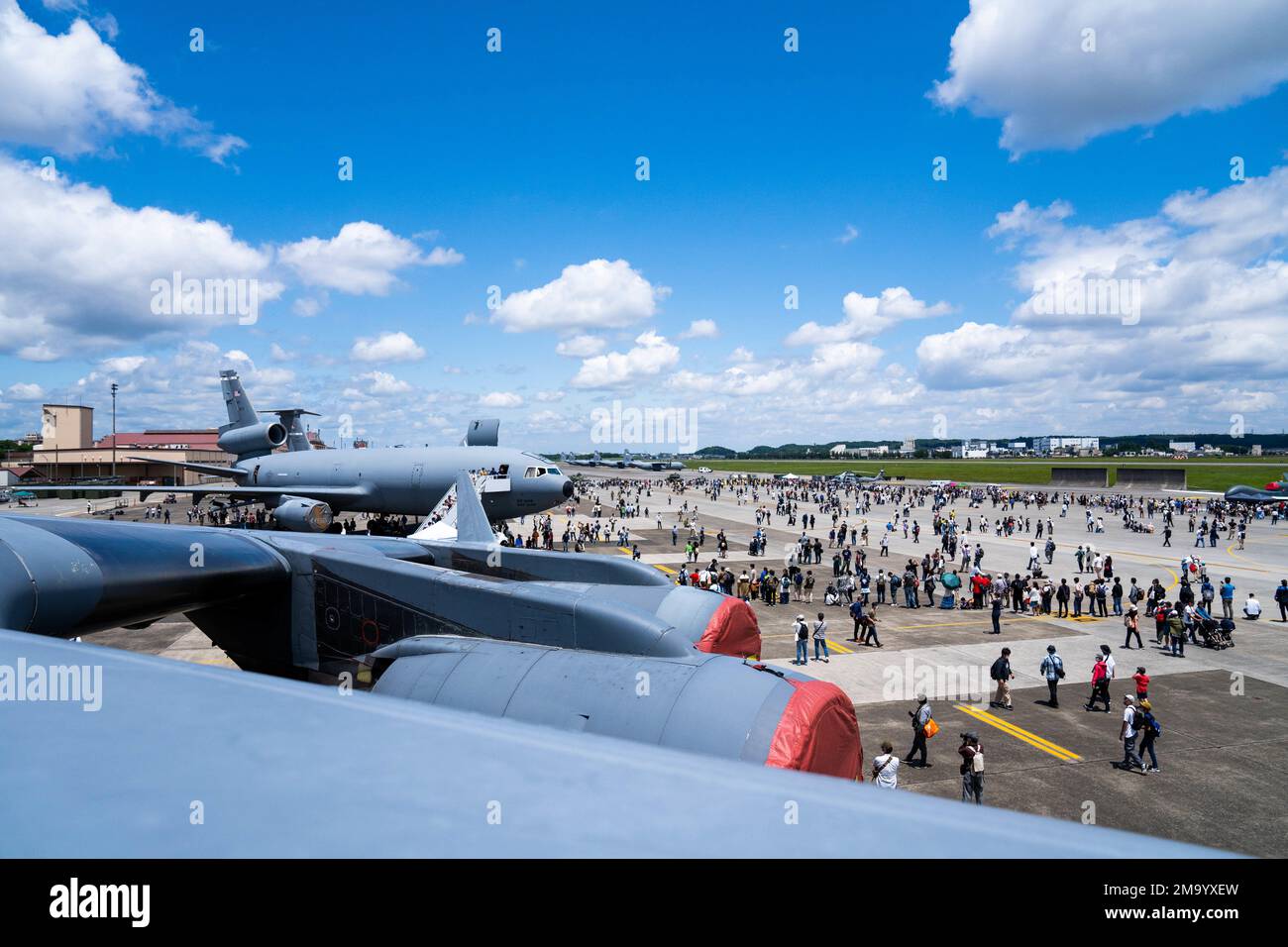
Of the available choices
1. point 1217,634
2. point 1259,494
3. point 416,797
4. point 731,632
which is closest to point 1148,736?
point 731,632

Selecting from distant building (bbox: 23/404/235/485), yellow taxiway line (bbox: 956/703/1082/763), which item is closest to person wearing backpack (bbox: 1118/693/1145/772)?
yellow taxiway line (bbox: 956/703/1082/763)

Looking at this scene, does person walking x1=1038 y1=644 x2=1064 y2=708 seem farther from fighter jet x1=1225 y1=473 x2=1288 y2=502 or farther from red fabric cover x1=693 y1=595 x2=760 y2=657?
fighter jet x1=1225 y1=473 x2=1288 y2=502

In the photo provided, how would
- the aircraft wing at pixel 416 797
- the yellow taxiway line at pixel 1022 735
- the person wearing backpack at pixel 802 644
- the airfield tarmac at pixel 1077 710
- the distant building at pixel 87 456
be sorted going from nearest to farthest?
the aircraft wing at pixel 416 797
the airfield tarmac at pixel 1077 710
the yellow taxiway line at pixel 1022 735
the person wearing backpack at pixel 802 644
the distant building at pixel 87 456

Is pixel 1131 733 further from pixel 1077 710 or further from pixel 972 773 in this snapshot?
pixel 972 773

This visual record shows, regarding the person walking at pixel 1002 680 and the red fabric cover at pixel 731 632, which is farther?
the person walking at pixel 1002 680

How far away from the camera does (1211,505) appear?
200ft

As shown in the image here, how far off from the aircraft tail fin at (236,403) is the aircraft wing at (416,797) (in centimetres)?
5130

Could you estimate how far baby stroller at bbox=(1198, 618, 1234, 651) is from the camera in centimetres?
2070

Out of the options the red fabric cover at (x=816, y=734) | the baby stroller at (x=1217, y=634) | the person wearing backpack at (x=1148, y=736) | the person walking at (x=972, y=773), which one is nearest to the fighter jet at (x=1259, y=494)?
the baby stroller at (x=1217, y=634)

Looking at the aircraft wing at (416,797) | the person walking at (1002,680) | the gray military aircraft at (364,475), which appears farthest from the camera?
the gray military aircraft at (364,475)

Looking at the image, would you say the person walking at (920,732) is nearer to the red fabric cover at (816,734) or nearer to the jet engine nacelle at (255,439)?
the red fabric cover at (816,734)

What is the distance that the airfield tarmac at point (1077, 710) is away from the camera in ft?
36.0

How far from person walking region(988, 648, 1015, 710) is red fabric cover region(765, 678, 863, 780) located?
35.9 feet
